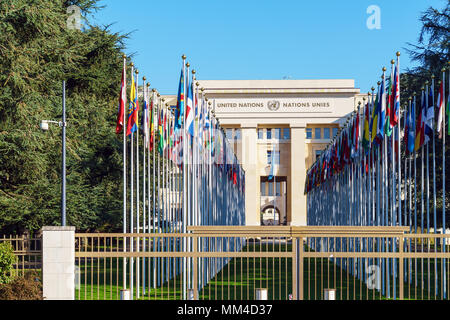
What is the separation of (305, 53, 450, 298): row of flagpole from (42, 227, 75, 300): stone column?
8.27m

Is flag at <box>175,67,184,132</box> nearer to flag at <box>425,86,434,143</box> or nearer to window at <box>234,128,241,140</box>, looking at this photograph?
flag at <box>425,86,434,143</box>

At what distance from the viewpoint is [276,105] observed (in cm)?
8675

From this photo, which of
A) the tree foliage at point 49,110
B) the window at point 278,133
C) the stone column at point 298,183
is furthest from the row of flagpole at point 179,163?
the window at point 278,133

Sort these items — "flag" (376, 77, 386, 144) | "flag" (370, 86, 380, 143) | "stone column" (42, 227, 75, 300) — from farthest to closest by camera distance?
"flag" (370, 86, 380, 143) < "flag" (376, 77, 386, 144) < "stone column" (42, 227, 75, 300)

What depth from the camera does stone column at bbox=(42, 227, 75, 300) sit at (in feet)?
52.2

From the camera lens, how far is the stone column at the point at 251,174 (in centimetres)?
8431

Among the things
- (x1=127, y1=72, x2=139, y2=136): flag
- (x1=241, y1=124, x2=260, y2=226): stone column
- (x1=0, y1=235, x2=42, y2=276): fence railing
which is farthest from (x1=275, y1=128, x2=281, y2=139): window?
(x1=127, y1=72, x2=139, y2=136): flag

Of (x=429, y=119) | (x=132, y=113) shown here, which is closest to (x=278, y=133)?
(x=132, y=113)

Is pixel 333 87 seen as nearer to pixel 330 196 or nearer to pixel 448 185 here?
pixel 330 196

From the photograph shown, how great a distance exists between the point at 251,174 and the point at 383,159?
59117mm

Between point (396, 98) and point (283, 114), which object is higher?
point (283, 114)

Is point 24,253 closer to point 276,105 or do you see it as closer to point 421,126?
point 421,126

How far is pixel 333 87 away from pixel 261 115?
9.33 metres

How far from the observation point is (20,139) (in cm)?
3072
